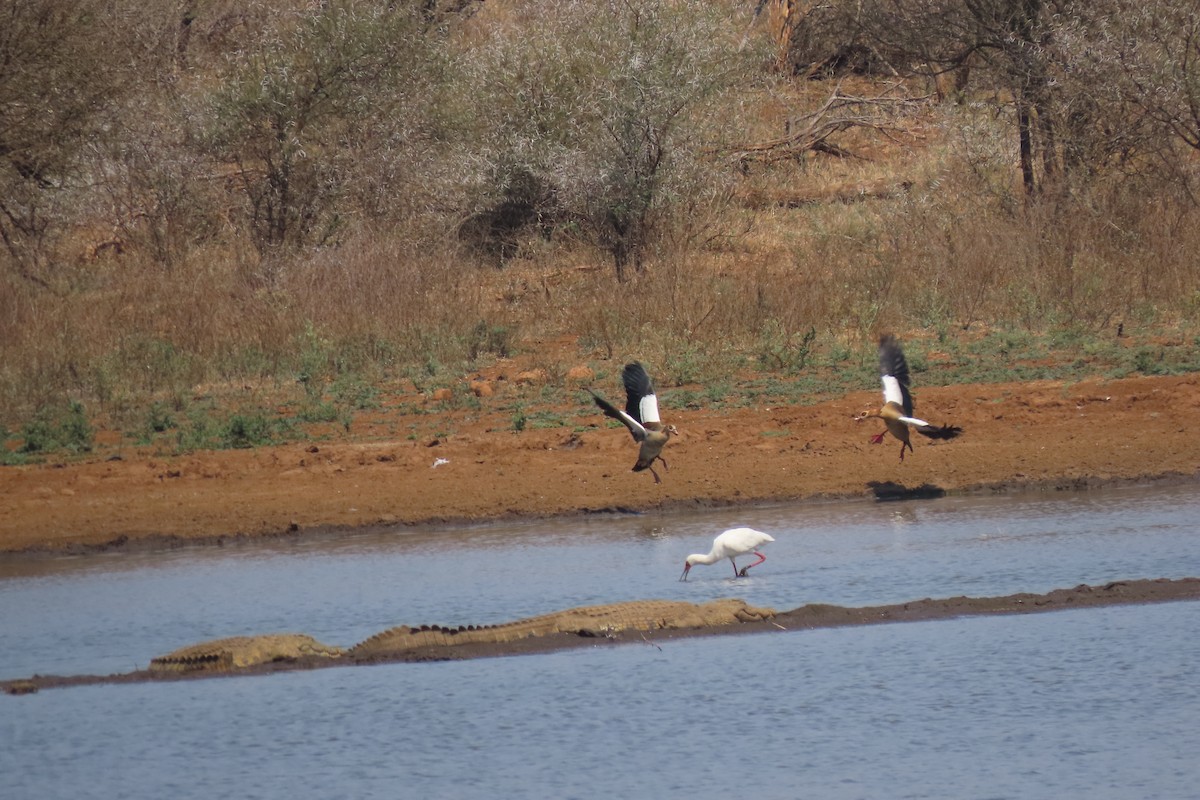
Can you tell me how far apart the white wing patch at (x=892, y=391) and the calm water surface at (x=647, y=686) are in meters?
1.22

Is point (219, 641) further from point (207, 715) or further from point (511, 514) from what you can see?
point (511, 514)

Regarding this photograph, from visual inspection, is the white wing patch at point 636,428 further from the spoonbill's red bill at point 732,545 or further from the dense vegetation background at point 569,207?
the dense vegetation background at point 569,207

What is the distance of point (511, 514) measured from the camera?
10852 millimetres

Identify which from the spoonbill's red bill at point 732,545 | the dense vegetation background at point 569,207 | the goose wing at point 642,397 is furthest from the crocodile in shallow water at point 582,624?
the dense vegetation background at point 569,207

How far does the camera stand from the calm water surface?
570 cm

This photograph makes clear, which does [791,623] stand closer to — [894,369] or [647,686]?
[647,686]

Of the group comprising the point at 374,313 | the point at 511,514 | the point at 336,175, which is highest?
the point at 336,175

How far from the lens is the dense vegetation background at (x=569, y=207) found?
16.0 metres

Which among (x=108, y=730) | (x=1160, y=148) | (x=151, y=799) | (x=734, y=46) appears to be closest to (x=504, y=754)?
(x=151, y=799)

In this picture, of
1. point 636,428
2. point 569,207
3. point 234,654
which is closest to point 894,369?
point 636,428

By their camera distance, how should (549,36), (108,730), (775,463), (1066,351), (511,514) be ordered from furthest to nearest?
(549,36)
(1066,351)
(775,463)
(511,514)
(108,730)

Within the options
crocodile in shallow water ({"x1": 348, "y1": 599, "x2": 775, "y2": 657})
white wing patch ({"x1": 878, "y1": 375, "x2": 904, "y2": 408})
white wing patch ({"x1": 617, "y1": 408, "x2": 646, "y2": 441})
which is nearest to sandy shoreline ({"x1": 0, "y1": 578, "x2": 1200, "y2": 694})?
crocodile in shallow water ({"x1": 348, "y1": 599, "x2": 775, "y2": 657})

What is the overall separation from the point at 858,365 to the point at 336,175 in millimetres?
9945

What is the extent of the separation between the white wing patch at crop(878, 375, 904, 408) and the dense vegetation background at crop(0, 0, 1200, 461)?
378 cm
